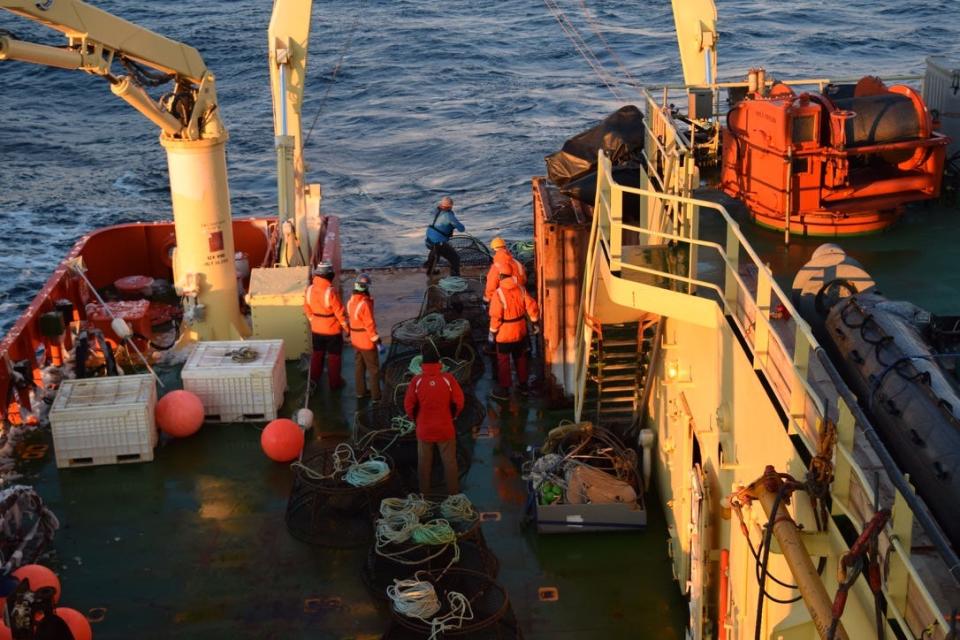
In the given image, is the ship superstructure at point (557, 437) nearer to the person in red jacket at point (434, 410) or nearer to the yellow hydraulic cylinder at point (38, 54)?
the yellow hydraulic cylinder at point (38, 54)

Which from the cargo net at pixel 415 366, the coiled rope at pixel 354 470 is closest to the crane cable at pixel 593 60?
the cargo net at pixel 415 366

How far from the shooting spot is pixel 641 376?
1175 centimetres

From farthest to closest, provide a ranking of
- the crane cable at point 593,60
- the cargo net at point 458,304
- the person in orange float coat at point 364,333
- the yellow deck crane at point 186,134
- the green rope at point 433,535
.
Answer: the crane cable at point 593,60
the cargo net at point 458,304
the person in orange float coat at point 364,333
the yellow deck crane at point 186,134
the green rope at point 433,535

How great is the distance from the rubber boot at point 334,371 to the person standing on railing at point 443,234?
3.22 m

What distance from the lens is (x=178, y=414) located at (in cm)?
1259

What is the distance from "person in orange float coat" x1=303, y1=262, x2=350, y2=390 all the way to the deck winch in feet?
16.4

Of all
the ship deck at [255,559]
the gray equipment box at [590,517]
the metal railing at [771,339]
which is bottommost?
the ship deck at [255,559]

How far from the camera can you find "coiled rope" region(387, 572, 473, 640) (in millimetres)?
8719

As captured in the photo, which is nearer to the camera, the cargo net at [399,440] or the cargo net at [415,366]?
the cargo net at [399,440]

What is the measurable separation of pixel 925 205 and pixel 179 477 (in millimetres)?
8390

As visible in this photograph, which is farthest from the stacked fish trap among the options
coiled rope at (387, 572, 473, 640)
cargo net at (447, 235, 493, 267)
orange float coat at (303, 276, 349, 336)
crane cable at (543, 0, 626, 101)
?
crane cable at (543, 0, 626, 101)

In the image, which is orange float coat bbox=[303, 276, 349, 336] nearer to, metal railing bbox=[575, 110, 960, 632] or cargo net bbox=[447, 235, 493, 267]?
metal railing bbox=[575, 110, 960, 632]

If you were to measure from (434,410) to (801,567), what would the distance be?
5692 mm

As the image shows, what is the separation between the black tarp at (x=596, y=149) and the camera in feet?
45.7
